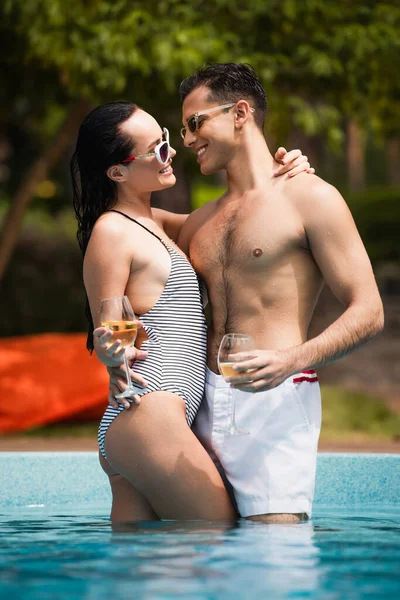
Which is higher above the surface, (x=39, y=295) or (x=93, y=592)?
(x=39, y=295)

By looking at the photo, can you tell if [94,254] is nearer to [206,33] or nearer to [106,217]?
[106,217]

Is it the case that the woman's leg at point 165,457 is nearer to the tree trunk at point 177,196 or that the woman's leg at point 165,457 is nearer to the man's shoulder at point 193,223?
the man's shoulder at point 193,223

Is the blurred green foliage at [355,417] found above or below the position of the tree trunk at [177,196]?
below

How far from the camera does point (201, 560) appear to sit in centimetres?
369

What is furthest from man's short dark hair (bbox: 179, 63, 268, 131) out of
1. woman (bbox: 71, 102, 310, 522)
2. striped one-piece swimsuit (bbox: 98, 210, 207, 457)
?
striped one-piece swimsuit (bbox: 98, 210, 207, 457)

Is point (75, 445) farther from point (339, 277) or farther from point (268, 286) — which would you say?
point (339, 277)

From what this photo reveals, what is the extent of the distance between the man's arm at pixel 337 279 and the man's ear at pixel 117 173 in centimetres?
71

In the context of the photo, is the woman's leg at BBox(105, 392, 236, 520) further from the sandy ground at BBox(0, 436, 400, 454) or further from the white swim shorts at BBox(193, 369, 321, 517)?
the sandy ground at BBox(0, 436, 400, 454)

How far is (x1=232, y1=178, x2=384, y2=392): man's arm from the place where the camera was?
13.1 feet

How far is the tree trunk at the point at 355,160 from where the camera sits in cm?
2709

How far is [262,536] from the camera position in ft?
13.4

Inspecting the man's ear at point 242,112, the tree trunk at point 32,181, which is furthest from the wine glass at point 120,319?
the tree trunk at point 32,181

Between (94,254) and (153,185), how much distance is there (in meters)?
0.45

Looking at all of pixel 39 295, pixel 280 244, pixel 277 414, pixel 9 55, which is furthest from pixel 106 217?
pixel 39 295
